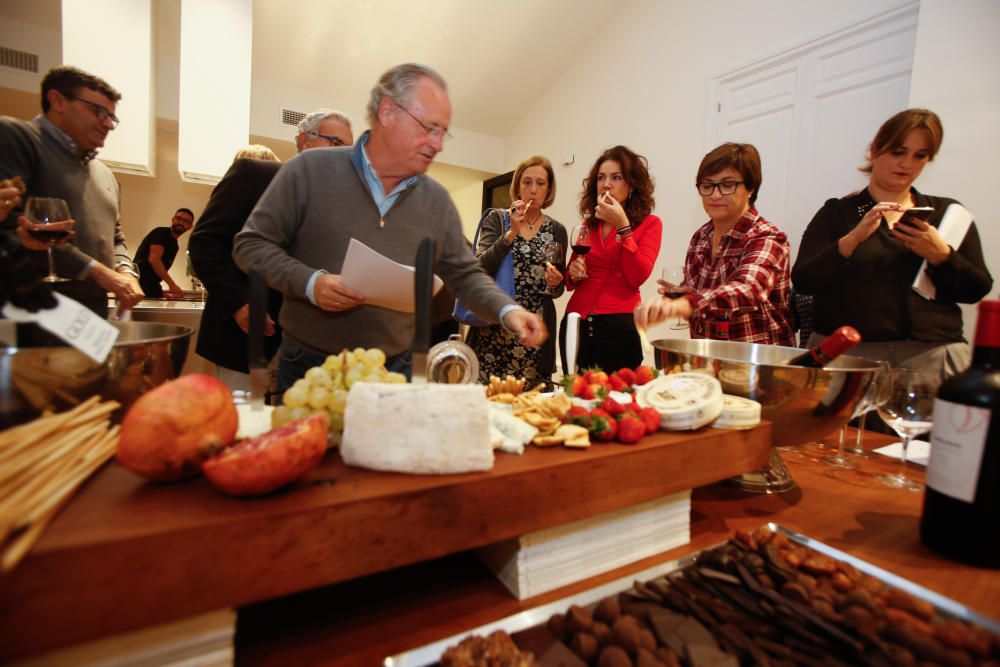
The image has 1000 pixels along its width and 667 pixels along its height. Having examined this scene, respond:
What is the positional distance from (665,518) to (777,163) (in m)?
3.49

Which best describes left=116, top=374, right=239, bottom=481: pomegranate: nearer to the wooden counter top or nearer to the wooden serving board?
the wooden serving board

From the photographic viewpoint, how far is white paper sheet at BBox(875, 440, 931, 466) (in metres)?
1.25

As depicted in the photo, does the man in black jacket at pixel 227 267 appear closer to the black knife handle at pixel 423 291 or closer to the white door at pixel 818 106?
the black knife handle at pixel 423 291

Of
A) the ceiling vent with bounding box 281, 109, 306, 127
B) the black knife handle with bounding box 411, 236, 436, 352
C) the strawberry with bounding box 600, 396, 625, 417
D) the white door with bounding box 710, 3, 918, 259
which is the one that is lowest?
the strawberry with bounding box 600, 396, 625, 417

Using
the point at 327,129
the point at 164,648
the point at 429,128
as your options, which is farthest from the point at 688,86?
the point at 164,648

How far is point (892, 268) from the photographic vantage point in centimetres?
185

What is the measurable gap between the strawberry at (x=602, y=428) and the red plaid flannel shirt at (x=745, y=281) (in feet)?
3.14

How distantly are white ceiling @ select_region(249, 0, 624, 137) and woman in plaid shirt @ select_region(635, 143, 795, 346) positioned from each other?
382 centimetres

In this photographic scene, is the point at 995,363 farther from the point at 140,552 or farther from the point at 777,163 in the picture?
the point at 777,163

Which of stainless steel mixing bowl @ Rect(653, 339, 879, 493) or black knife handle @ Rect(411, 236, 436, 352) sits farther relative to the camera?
stainless steel mixing bowl @ Rect(653, 339, 879, 493)

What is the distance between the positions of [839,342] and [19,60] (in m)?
6.46

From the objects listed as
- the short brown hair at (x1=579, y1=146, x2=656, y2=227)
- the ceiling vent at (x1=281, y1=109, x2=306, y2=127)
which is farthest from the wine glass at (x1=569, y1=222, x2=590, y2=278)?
the ceiling vent at (x1=281, y1=109, x2=306, y2=127)

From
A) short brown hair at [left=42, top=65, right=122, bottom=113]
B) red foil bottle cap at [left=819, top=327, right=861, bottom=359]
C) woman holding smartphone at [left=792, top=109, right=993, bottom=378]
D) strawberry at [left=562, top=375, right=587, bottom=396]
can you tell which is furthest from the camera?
short brown hair at [left=42, top=65, right=122, bottom=113]

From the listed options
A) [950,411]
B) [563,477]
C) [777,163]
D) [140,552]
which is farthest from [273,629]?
[777,163]
